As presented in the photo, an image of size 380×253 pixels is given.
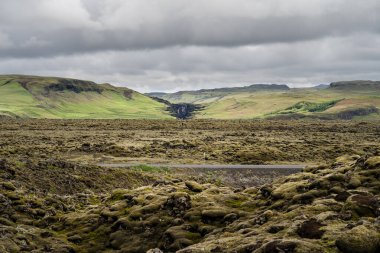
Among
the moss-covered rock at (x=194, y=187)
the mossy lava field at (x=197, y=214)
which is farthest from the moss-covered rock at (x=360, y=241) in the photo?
the moss-covered rock at (x=194, y=187)

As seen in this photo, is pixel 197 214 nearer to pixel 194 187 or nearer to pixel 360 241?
pixel 194 187

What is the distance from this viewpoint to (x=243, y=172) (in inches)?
2370

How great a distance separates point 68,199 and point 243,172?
30256 mm

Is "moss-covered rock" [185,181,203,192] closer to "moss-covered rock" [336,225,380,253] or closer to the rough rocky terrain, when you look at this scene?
the rough rocky terrain

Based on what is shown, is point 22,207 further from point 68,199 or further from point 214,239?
point 214,239

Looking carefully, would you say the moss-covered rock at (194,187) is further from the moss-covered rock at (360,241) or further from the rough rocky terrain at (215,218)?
the moss-covered rock at (360,241)

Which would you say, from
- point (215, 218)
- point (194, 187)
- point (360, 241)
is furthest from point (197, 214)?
point (360, 241)

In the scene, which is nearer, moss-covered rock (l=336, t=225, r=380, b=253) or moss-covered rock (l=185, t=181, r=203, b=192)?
moss-covered rock (l=336, t=225, r=380, b=253)

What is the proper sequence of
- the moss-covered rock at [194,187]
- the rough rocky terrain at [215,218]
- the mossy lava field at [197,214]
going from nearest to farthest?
1. the rough rocky terrain at [215,218]
2. the mossy lava field at [197,214]
3. the moss-covered rock at [194,187]

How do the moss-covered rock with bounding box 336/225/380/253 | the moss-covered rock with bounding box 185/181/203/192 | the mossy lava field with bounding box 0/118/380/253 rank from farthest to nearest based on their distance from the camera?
the moss-covered rock with bounding box 185/181/203/192
the mossy lava field with bounding box 0/118/380/253
the moss-covered rock with bounding box 336/225/380/253

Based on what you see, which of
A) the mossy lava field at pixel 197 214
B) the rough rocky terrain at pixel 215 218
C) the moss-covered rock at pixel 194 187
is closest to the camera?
the rough rocky terrain at pixel 215 218

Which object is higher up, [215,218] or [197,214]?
[197,214]

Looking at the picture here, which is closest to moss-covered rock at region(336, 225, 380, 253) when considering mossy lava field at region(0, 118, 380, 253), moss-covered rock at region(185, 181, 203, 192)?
mossy lava field at region(0, 118, 380, 253)

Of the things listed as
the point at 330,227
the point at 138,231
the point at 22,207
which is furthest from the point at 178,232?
the point at 22,207
